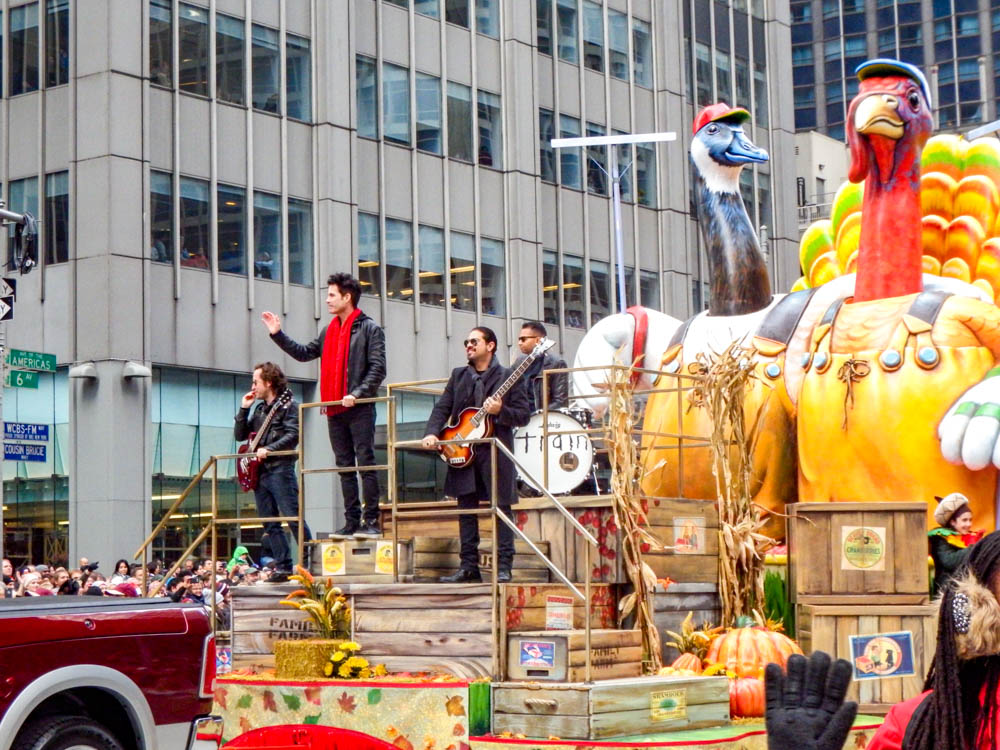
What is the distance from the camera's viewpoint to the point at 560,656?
11.0m

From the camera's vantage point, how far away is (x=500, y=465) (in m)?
12.1

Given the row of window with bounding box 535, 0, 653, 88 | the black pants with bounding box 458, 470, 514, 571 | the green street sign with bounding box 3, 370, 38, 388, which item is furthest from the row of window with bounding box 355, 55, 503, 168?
the black pants with bounding box 458, 470, 514, 571

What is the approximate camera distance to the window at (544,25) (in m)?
38.5

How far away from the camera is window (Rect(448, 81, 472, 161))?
1405 inches

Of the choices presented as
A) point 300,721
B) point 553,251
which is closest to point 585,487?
point 300,721

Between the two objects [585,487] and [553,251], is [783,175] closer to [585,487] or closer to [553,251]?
[553,251]

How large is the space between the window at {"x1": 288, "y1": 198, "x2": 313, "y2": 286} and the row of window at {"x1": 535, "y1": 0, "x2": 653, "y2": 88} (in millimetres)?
9023

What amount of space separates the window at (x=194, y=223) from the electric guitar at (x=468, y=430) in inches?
728

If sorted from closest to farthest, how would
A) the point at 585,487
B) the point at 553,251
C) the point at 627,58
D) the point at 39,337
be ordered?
1. the point at 585,487
2. the point at 39,337
3. the point at 553,251
4. the point at 627,58

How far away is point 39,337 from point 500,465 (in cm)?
1952

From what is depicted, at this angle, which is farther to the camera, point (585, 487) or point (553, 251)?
A: point (553, 251)

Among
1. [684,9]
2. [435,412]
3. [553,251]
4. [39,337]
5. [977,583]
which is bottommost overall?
[977,583]

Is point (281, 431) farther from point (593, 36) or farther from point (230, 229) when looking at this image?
point (593, 36)

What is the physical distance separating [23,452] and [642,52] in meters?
25.6
